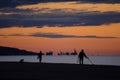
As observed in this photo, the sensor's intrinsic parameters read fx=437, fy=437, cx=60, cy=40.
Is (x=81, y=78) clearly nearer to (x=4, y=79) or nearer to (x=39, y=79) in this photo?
(x=39, y=79)

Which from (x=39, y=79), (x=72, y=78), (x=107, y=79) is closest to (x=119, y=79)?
(x=107, y=79)

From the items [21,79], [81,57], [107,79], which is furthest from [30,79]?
[81,57]

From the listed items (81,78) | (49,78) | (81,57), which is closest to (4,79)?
(49,78)

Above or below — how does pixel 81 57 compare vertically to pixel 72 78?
above

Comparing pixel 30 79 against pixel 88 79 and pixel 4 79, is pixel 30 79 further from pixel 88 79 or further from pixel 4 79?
pixel 88 79

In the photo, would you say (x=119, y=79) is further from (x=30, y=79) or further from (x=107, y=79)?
(x=30, y=79)

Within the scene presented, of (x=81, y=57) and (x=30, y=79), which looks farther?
(x=81, y=57)

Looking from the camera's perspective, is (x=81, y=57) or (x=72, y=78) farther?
(x=81, y=57)

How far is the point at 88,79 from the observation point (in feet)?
76.1

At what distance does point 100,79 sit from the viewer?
23.3m

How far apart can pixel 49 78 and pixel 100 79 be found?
2.78 m

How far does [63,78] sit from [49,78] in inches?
30.1

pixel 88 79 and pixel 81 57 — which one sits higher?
pixel 81 57

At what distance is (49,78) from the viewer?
23844mm
